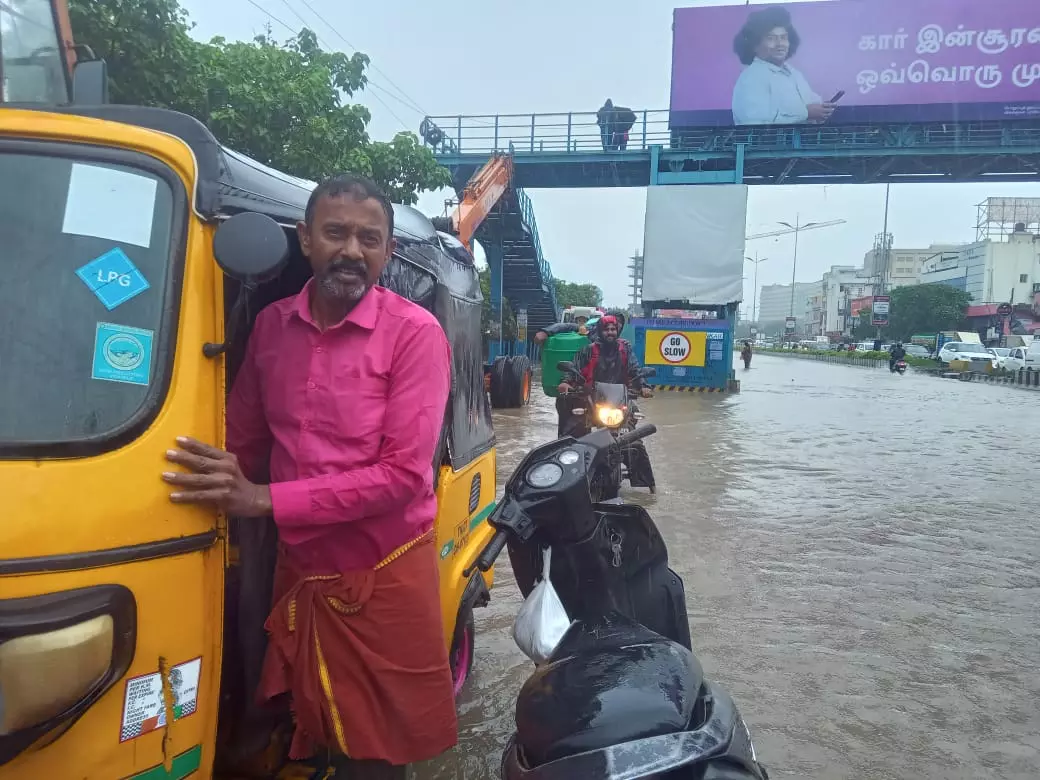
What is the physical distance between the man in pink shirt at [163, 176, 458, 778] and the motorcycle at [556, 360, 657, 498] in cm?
467

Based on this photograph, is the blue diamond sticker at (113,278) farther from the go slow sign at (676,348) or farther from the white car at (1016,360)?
the white car at (1016,360)

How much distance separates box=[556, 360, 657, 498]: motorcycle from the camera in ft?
22.7

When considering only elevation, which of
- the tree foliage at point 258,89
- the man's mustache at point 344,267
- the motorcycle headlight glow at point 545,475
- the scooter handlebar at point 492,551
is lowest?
the scooter handlebar at point 492,551

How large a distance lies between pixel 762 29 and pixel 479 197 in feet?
50.2

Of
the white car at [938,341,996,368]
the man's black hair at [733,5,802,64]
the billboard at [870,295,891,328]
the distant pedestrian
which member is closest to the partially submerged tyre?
the distant pedestrian

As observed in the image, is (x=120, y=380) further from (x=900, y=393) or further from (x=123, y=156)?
(x=900, y=393)

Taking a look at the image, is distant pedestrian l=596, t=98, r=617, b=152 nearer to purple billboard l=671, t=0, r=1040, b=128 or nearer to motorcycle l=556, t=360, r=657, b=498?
purple billboard l=671, t=0, r=1040, b=128

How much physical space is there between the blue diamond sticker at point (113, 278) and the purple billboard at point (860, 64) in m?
25.5

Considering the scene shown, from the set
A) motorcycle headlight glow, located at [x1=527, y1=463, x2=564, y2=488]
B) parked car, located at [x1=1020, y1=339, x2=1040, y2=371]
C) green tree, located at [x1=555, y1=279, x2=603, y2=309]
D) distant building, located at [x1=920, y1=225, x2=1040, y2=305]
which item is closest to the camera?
motorcycle headlight glow, located at [x1=527, y1=463, x2=564, y2=488]

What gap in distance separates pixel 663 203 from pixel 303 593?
74.2 feet

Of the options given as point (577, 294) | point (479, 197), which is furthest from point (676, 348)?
point (577, 294)

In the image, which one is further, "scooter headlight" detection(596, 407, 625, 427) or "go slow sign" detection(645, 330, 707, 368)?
"go slow sign" detection(645, 330, 707, 368)

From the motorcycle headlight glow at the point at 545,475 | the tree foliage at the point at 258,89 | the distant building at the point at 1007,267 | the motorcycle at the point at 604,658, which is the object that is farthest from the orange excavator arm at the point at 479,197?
the distant building at the point at 1007,267

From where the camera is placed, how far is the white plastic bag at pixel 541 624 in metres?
A: 1.98
